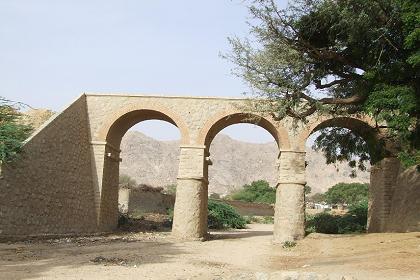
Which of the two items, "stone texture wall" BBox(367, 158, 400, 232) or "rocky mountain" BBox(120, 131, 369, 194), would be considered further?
"rocky mountain" BBox(120, 131, 369, 194)

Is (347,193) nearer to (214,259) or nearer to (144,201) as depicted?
(144,201)

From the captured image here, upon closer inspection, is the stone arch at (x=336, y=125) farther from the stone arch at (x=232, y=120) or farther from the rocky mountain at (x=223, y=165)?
the rocky mountain at (x=223, y=165)

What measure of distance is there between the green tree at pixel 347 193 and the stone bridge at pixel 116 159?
4154 centimetres

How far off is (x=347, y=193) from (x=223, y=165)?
120ft

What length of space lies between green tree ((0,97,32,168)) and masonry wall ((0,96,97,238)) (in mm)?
341

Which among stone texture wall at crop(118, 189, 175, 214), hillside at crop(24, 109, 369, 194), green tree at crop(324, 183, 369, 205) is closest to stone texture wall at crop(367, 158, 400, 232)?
stone texture wall at crop(118, 189, 175, 214)

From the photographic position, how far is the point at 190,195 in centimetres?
1866

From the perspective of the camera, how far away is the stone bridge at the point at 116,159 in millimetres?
17156

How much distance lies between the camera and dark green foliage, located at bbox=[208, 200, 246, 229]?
29.4 m

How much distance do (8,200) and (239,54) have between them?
808 cm

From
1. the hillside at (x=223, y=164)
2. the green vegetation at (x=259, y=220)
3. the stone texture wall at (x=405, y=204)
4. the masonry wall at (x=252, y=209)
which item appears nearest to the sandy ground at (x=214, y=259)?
the stone texture wall at (x=405, y=204)

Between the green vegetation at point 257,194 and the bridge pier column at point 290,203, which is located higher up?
the green vegetation at point 257,194

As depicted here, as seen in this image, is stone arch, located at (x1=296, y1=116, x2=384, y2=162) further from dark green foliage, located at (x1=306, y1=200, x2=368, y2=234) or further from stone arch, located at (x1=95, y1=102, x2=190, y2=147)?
dark green foliage, located at (x1=306, y1=200, x2=368, y2=234)

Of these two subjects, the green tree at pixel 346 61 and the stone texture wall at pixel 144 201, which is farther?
the stone texture wall at pixel 144 201
